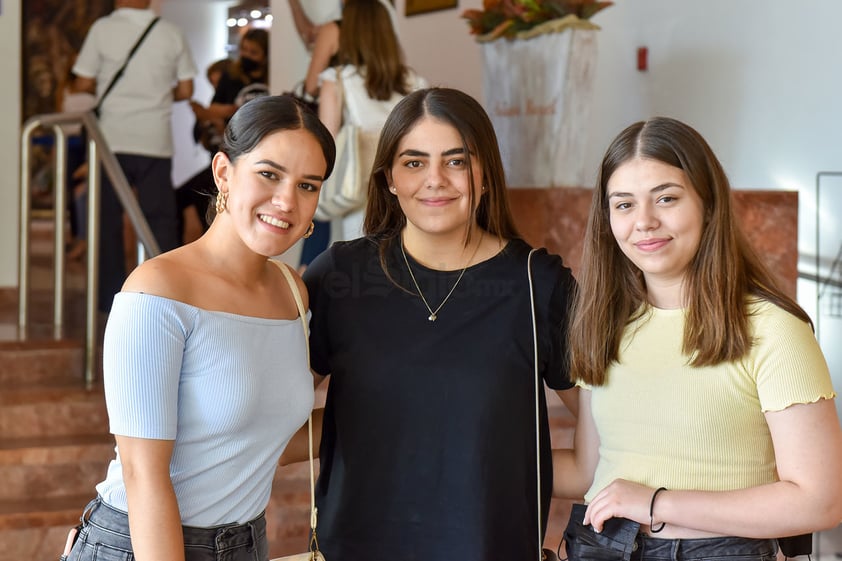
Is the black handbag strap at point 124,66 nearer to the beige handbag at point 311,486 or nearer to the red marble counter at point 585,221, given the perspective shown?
the red marble counter at point 585,221

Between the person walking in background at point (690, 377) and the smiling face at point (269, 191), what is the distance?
56 centimetres

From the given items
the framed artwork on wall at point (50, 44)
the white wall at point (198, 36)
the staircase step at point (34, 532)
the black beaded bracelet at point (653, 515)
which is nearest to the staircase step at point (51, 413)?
the staircase step at point (34, 532)

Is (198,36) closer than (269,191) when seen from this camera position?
No

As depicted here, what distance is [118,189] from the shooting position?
4.77 m

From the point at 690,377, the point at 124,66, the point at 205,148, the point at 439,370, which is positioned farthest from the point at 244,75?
the point at 690,377

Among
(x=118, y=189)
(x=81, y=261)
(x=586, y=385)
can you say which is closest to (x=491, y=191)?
(x=586, y=385)

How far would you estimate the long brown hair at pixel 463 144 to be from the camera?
2.17m

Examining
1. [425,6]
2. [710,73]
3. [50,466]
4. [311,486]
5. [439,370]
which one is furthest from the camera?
[425,6]

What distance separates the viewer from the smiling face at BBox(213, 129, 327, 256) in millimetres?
1885

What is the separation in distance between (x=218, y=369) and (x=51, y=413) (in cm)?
298

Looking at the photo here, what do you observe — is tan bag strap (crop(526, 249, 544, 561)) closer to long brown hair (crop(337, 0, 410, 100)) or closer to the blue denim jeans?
the blue denim jeans

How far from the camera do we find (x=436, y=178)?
214 centimetres

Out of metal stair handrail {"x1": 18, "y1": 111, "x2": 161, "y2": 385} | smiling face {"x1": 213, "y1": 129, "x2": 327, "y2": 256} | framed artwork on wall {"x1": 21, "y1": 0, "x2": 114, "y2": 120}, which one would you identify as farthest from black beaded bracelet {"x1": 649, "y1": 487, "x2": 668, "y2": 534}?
framed artwork on wall {"x1": 21, "y1": 0, "x2": 114, "y2": 120}

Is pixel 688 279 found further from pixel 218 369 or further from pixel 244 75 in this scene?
pixel 244 75
